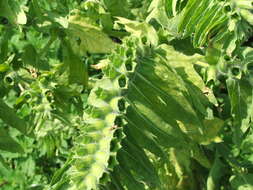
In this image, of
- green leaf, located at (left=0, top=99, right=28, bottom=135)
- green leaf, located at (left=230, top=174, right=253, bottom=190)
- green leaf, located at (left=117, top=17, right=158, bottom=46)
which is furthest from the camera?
green leaf, located at (left=230, top=174, right=253, bottom=190)

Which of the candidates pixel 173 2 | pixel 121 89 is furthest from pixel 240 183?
pixel 121 89

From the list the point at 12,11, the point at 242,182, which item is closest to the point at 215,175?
the point at 242,182

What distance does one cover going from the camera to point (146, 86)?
1.22m

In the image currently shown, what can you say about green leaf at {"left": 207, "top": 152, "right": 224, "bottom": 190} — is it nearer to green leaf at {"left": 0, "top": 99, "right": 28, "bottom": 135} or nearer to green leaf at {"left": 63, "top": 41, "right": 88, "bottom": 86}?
green leaf at {"left": 63, "top": 41, "right": 88, "bottom": 86}

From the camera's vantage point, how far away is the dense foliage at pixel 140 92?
1113 mm

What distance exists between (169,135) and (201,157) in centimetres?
67

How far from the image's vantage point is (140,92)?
121cm

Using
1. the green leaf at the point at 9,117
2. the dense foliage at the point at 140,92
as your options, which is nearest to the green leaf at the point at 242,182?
the dense foliage at the point at 140,92

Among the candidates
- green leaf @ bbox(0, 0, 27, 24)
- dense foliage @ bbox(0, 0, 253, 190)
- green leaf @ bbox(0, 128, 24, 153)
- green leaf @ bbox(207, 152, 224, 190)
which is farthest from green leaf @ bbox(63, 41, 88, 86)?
green leaf @ bbox(207, 152, 224, 190)

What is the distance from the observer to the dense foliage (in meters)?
1.11

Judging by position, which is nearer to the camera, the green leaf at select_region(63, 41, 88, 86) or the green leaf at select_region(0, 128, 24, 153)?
Result: the green leaf at select_region(0, 128, 24, 153)

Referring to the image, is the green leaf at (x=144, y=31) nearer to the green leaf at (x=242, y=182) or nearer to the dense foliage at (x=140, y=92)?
the dense foliage at (x=140, y=92)

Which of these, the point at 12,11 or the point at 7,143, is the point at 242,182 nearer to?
the point at 7,143

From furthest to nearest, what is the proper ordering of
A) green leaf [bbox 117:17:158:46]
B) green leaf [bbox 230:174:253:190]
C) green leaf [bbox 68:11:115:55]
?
green leaf [bbox 230:174:253:190]
green leaf [bbox 68:11:115:55]
green leaf [bbox 117:17:158:46]
